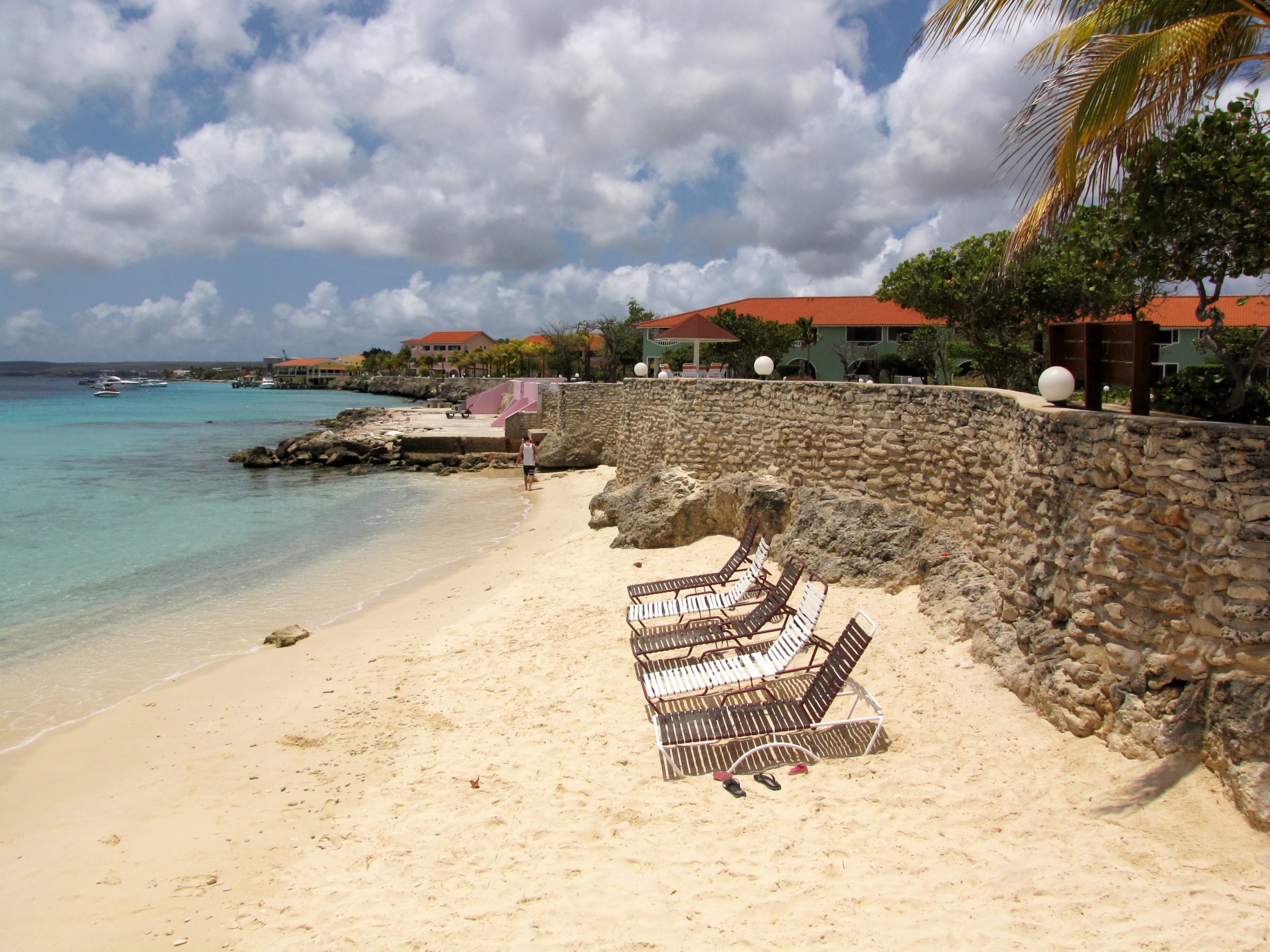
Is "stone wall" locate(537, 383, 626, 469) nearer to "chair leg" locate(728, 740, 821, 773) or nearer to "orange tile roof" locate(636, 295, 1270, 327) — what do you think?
"orange tile roof" locate(636, 295, 1270, 327)

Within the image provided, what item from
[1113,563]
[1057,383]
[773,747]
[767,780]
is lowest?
[767,780]

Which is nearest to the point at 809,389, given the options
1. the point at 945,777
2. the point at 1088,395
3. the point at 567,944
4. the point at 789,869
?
the point at 1088,395

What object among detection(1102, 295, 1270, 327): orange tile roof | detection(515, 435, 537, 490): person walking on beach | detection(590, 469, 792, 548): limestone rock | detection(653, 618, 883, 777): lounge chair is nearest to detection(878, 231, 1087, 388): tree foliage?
detection(590, 469, 792, 548): limestone rock

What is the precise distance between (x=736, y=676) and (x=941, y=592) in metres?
2.47

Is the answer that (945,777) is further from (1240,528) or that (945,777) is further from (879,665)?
(1240,528)

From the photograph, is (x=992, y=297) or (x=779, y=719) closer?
(x=779, y=719)

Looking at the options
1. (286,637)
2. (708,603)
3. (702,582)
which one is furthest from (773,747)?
(286,637)

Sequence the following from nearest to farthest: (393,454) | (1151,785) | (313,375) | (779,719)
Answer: (1151,785) → (779,719) → (393,454) → (313,375)

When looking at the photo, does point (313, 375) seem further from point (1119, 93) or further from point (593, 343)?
point (1119, 93)

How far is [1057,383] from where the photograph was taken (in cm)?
551

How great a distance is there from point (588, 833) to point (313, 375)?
580 feet

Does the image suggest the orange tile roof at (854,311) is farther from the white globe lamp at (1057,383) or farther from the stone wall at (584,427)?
the white globe lamp at (1057,383)

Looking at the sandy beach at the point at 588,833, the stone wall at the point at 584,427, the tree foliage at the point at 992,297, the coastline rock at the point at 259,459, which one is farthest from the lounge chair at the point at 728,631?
the coastline rock at the point at 259,459

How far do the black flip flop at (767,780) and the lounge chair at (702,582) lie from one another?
3457mm
